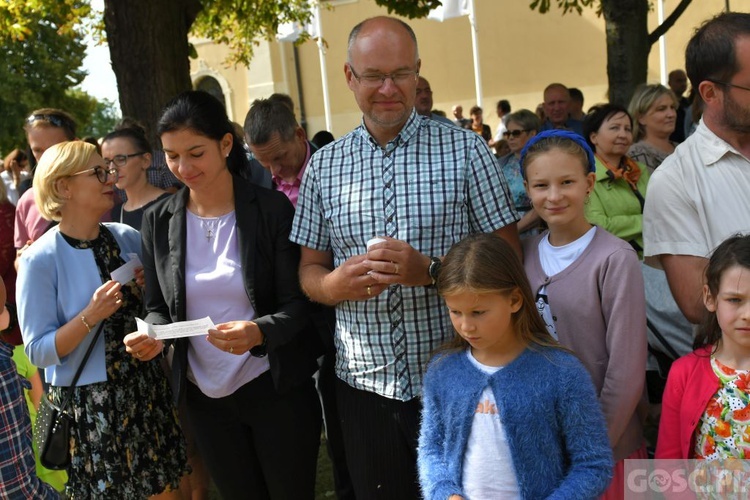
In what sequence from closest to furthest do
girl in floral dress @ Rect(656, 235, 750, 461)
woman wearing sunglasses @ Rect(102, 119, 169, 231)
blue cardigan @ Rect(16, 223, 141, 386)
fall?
girl in floral dress @ Rect(656, 235, 750, 461) → blue cardigan @ Rect(16, 223, 141, 386) → woman wearing sunglasses @ Rect(102, 119, 169, 231)

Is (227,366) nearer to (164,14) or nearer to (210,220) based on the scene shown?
(210,220)

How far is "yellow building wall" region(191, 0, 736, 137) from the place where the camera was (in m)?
20.2

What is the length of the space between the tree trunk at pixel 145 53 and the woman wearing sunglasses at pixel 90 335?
3039 millimetres

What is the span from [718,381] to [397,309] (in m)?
1.15

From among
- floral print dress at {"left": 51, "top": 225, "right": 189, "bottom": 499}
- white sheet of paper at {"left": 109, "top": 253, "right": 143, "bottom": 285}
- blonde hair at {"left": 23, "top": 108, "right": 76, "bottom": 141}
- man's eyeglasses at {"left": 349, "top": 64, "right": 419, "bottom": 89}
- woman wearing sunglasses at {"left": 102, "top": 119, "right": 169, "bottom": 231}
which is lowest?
floral print dress at {"left": 51, "top": 225, "right": 189, "bottom": 499}

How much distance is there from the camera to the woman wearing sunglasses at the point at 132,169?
450 cm

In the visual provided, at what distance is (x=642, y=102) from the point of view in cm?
533

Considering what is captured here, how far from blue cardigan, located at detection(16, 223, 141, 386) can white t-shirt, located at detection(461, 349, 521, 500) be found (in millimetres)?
1809

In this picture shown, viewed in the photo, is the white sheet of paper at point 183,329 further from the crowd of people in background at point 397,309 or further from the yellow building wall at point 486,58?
the yellow building wall at point 486,58

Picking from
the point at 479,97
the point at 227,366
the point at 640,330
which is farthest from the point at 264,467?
the point at 479,97

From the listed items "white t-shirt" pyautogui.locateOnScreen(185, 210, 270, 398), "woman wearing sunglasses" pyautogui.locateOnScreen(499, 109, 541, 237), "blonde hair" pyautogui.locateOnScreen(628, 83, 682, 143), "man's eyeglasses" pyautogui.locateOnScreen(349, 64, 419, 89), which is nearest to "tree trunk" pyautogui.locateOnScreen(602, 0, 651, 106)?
"woman wearing sunglasses" pyautogui.locateOnScreen(499, 109, 541, 237)

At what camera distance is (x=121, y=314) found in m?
3.53

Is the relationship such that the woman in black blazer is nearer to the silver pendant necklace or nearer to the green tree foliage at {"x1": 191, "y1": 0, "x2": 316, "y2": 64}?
the silver pendant necklace

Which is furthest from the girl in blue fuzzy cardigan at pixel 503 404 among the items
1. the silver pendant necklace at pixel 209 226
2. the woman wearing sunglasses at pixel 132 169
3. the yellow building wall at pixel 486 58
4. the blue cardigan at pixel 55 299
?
the yellow building wall at pixel 486 58
